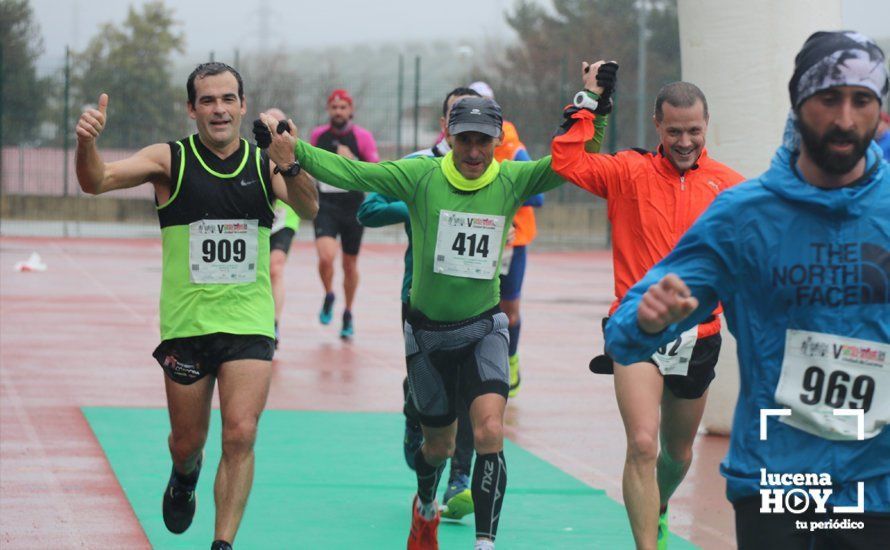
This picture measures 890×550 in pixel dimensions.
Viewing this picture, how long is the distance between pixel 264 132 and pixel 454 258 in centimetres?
98

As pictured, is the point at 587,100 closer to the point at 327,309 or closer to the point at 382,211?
the point at 382,211

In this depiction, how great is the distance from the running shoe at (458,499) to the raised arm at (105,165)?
2.20 meters

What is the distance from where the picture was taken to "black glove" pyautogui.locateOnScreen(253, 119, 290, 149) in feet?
19.8

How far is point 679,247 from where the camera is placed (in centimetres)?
362

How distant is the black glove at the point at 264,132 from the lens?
6.03 meters

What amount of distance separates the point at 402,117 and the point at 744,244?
26.7 metres

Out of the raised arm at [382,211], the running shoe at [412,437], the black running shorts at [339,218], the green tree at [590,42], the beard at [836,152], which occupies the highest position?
the green tree at [590,42]

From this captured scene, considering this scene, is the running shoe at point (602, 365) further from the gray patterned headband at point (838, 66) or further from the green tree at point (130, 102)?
the green tree at point (130, 102)

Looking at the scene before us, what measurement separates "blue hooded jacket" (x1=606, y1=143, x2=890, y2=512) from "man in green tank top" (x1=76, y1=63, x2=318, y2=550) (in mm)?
2780

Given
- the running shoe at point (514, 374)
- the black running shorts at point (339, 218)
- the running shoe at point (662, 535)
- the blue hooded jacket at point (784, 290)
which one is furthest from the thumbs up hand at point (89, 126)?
the black running shorts at point (339, 218)

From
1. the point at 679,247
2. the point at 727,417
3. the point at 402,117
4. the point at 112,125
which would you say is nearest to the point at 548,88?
the point at 402,117

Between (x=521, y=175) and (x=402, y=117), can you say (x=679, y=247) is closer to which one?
(x=521, y=175)

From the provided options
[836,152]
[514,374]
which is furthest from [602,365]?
[514,374]

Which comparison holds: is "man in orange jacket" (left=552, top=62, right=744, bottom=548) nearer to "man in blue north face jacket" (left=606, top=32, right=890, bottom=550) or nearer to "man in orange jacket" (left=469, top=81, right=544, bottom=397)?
"man in blue north face jacket" (left=606, top=32, right=890, bottom=550)
